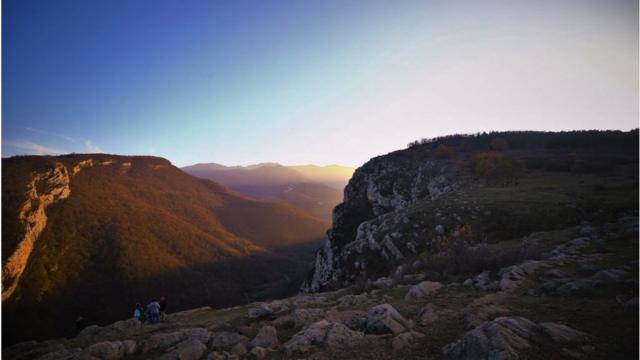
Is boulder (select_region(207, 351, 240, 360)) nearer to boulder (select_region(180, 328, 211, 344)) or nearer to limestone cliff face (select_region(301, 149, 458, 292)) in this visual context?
boulder (select_region(180, 328, 211, 344))

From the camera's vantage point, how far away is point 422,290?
10.1 m

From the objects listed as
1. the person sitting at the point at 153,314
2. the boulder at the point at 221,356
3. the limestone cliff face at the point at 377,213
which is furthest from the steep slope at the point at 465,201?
the person sitting at the point at 153,314

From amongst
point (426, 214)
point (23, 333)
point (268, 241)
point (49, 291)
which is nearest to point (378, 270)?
point (426, 214)

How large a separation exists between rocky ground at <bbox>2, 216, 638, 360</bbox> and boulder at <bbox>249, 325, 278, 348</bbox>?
0.02 meters

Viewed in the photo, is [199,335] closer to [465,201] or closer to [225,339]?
[225,339]

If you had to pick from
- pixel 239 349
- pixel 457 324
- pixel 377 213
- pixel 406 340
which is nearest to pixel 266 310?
pixel 239 349

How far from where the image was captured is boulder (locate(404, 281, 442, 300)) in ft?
32.3

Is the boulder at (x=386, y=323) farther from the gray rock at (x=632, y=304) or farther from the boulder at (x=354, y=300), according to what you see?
the gray rock at (x=632, y=304)

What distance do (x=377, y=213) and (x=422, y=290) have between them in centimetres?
4004

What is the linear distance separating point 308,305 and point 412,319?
4677 mm

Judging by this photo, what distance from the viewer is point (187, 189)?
142 meters

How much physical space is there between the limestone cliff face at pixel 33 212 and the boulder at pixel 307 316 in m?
80.7

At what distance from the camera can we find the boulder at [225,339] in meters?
7.56

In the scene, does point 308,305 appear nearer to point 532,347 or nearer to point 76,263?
point 532,347
